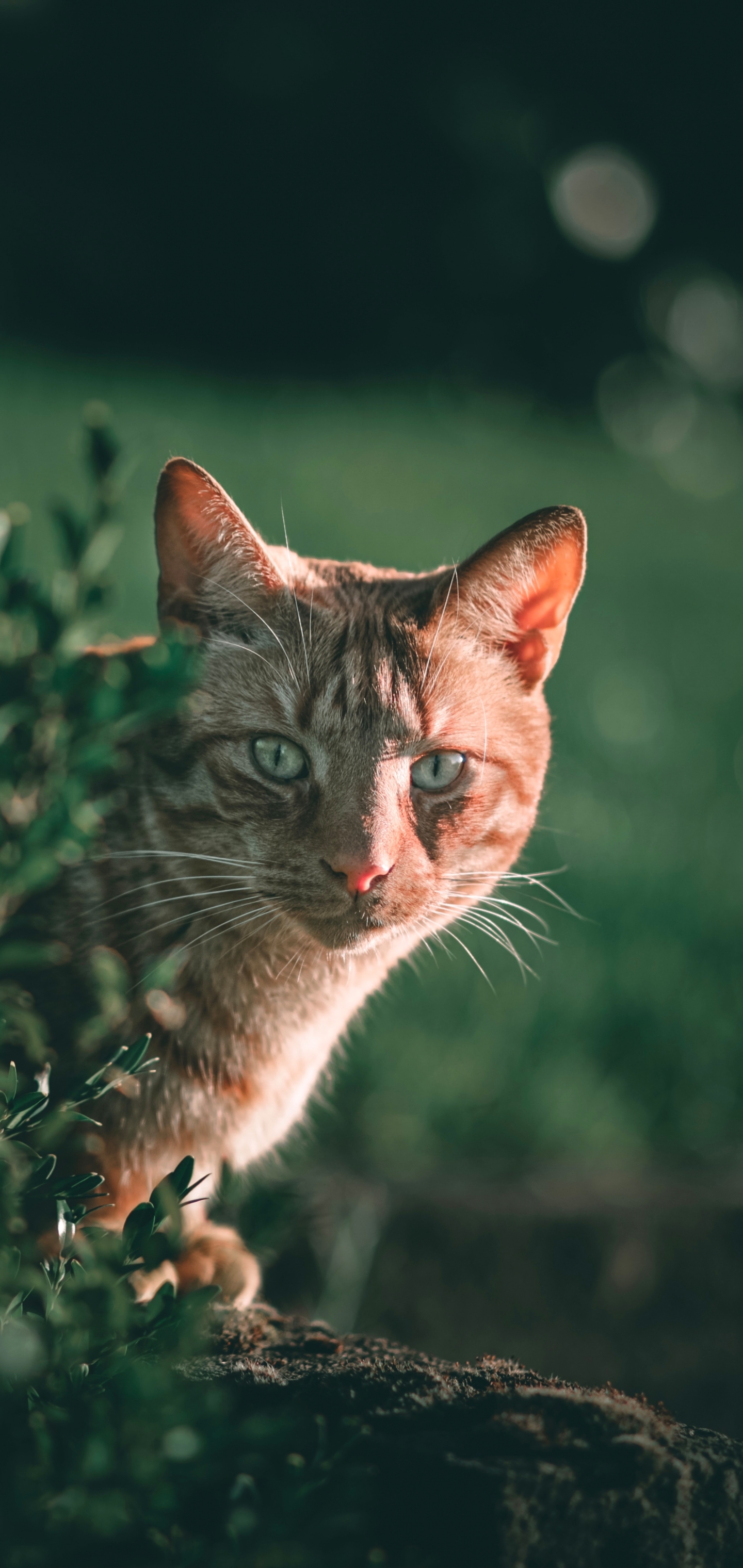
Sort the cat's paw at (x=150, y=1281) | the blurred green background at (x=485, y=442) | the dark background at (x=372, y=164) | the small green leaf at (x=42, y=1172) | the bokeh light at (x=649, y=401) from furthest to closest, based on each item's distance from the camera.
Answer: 1. the bokeh light at (x=649, y=401)
2. the dark background at (x=372, y=164)
3. the blurred green background at (x=485, y=442)
4. the cat's paw at (x=150, y=1281)
5. the small green leaf at (x=42, y=1172)

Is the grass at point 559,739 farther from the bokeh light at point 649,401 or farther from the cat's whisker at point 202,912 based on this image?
the bokeh light at point 649,401

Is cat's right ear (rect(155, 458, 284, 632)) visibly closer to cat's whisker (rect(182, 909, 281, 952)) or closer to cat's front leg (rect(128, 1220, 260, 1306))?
cat's whisker (rect(182, 909, 281, 952))

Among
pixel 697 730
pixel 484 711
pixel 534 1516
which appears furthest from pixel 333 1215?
pixel 697 730

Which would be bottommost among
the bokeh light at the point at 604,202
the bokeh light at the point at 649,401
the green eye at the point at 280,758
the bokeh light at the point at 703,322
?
the green eye at the point at 280,758

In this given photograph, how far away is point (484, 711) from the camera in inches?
67.4

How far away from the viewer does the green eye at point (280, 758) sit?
63.0 inches

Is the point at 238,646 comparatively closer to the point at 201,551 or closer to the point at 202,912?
the point at 201,551

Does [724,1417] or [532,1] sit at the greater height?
[532,1]

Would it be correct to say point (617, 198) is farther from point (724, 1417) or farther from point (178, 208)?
point (724, 1417)

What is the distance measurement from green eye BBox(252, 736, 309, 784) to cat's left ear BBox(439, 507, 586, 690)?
1.11 feet

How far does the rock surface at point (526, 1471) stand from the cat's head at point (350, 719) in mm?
588

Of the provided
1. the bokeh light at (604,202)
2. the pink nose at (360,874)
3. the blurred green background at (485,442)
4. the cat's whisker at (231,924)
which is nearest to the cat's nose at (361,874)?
the pink nose at (360,874)

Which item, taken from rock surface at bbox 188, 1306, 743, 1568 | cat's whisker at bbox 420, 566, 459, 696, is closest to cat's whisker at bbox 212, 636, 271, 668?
cat's whisker at bbox 420, 566, 459, 696

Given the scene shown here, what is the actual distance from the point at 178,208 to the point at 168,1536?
9801 mm
